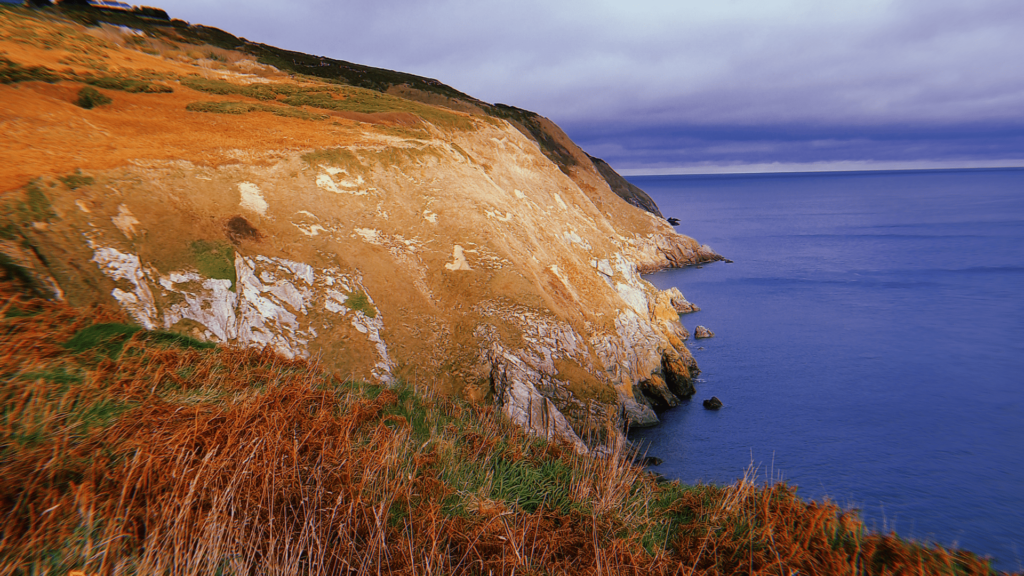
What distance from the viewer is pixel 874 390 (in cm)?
4138

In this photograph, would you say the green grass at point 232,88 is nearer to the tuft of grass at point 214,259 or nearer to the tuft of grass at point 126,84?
the tuft of grass at point 126,84

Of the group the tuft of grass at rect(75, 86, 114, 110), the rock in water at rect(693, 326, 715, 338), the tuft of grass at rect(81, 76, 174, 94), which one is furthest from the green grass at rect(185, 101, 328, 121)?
the rock in water at rect(693, 326, 715, 338)

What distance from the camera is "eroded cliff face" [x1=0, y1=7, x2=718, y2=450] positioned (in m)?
20.8

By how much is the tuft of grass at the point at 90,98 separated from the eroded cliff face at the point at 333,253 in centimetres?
63

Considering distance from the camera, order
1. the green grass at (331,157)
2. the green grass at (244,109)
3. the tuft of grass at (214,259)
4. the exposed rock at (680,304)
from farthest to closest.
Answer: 1. the exposed rock at (680,304)
2. the green grass at (244,109)
3. the green grass at (331,157)
4. the tuft of grass at (214,259)

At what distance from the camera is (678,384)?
128 feet

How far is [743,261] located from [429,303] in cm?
8791

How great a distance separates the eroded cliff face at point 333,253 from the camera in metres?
20.8

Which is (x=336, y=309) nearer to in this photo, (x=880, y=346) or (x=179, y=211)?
(x=179, y=211)

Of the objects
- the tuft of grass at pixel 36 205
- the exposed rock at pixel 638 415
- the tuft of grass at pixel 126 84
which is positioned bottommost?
the exposed rock at pixel 638 415

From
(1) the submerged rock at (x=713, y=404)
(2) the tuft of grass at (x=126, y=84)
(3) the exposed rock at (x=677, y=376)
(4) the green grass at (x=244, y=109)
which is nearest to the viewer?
(2) the tuft of grass at (x=126, y=84)

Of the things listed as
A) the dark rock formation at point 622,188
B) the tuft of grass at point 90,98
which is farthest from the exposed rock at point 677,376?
the dark rock formation at point 622,188

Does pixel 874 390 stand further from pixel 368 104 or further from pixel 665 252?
pixel 665 252

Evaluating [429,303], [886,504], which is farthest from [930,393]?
[429,303]
